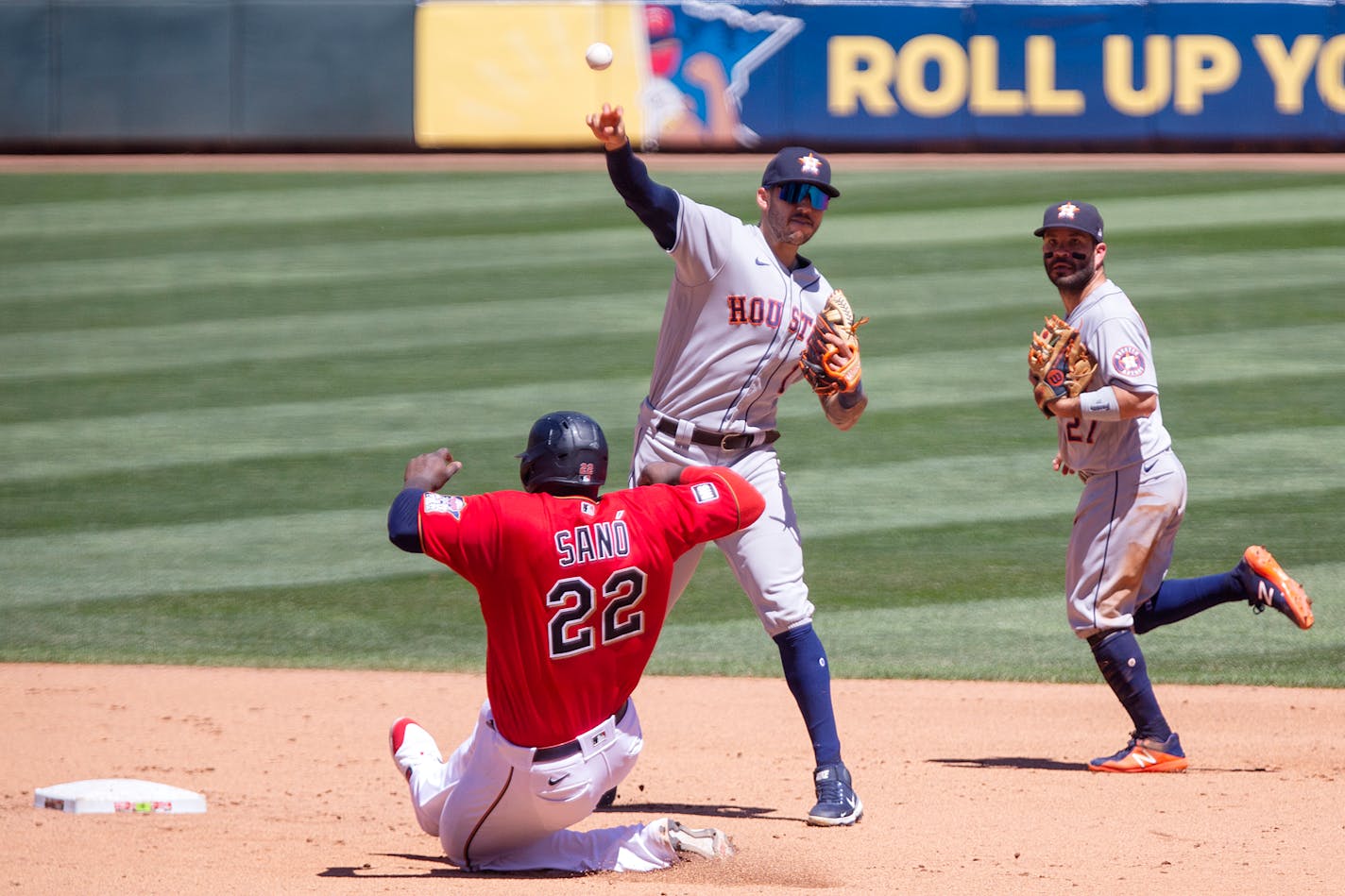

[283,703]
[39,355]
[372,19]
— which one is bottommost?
[283,703]

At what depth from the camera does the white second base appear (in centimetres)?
483

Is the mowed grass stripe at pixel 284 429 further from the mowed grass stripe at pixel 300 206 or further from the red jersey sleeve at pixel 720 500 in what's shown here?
the red jersey sleeve at pixel 720 500

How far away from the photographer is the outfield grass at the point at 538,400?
7.55 m

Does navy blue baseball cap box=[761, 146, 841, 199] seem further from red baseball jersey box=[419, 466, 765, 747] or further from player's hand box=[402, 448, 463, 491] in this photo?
player's hand box=[402, 448, 463, 491]

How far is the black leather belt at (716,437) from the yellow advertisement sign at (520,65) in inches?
488

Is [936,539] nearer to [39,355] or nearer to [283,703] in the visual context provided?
[283,703]

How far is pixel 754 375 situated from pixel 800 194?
0.57 meters

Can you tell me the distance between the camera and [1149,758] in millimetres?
5289

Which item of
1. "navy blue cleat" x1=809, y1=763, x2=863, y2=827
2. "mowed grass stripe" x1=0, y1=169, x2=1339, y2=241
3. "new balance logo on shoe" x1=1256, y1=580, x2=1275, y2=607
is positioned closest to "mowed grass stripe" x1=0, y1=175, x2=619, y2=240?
"mowed grass stripe" x1=0, y1=169, x2=1339, y2=241

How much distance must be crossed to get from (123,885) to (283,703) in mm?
2482

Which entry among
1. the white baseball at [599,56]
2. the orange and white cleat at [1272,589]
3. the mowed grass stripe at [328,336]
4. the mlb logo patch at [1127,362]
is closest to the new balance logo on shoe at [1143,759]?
the orange and white cleat at [1272,589]

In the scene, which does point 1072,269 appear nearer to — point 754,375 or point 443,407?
point 754,375

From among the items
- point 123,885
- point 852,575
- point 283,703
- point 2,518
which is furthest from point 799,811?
point 2,518

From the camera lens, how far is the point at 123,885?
155 inches
